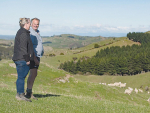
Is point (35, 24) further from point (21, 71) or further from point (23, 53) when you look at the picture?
point (21, 71)

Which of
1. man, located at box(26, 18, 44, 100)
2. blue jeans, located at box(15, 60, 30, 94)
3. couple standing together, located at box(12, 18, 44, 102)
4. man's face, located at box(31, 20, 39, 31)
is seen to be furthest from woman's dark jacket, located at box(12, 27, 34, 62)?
man's face, located at box(31, 20, 39, 31)

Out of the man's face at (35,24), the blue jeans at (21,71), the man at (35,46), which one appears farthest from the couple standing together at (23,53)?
the man's face at (35,24)

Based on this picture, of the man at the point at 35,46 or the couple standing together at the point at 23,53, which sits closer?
the couple standing together at the point at 23,53

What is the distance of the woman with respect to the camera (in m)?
8.79

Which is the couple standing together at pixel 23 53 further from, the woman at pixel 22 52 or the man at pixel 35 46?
the man at pixel 35 46

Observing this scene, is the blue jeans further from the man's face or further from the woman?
A: the man's face

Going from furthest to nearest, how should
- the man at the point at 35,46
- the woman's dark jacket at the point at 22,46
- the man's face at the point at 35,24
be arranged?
the man's face at the point at 35,24 < the man at the point at 35,46 < the woman's dark jacket at the point at 22,46

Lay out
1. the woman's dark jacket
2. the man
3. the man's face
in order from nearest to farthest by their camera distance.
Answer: the woman's dark jacket → the man → the man's face

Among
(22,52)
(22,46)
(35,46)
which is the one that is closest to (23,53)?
(22,52)

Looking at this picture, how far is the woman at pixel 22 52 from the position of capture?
8.79 meters

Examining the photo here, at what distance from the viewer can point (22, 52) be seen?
8.81 meters

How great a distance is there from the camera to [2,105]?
24.8ft

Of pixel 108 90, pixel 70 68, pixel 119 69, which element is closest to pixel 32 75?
pixel 108 90

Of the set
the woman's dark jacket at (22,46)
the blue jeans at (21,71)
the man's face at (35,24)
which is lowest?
the blue jeans at (21,71)
